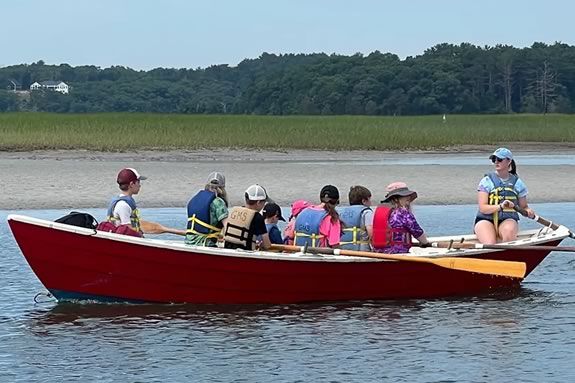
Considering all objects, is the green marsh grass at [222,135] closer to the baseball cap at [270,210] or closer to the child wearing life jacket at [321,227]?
the baseball cap at [270,210]

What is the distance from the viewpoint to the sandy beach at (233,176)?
79.9 ft

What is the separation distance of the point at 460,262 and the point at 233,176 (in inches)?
610

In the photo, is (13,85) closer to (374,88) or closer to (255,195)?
(374,88)

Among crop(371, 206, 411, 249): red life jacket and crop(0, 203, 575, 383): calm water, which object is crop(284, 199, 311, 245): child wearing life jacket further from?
crop(0, 203, 575, 383): calm water

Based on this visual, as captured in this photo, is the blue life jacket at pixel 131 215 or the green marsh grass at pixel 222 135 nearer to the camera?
the blue life jacket at pixel 131 215

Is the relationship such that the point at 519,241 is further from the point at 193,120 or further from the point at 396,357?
the point at 193,120

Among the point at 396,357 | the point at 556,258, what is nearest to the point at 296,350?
the point at 396,357

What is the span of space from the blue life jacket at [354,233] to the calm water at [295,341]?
63 centimetres

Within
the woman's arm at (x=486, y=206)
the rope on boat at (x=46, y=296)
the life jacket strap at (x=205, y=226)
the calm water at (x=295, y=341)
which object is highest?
the woman's arm at (x=486, y=206)

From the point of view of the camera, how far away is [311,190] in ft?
84.2

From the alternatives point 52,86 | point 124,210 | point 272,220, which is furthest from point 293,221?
point 52,86

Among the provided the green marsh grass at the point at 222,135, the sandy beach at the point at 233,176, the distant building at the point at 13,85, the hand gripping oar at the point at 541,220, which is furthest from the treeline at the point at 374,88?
the hand gripping oar at the point at 541,220

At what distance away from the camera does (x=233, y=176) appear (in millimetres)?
28547

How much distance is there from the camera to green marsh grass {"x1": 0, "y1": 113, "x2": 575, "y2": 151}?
121ft
